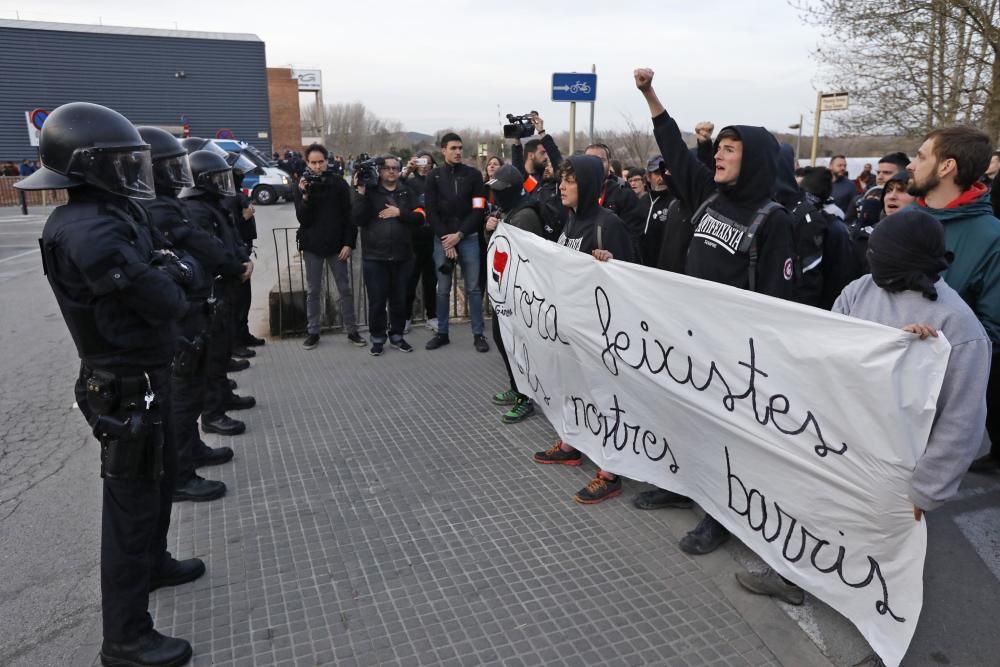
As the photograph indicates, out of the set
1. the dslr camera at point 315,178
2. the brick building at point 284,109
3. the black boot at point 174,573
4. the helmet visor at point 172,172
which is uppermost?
the brick building at point 284,109

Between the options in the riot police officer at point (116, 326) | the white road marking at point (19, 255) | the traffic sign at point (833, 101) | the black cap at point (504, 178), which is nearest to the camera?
the riot police officer at point (116, 326)

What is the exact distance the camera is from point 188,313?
12.9ft

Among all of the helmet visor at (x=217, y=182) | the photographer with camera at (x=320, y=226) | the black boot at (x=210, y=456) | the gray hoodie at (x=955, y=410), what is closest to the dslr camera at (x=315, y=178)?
the photographer with camera at (x=320, y=226)

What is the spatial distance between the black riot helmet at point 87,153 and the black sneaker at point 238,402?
2.90 metres

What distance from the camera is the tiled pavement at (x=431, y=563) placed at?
2770 mm

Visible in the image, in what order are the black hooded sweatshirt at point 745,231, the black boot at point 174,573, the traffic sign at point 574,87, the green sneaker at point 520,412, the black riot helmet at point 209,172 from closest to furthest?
the black boot at point 174,573 → the black hooded sweatshirt at point 745,231 → the black riot helmet at point 209,172 → the green sneaker at point 520,412 → the traffic sign at point 574,87

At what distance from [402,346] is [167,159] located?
11.8 ft

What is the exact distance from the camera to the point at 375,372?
6465 mm

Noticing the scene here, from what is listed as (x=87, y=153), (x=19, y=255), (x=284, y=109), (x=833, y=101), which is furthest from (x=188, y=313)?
(x=284, y=109)

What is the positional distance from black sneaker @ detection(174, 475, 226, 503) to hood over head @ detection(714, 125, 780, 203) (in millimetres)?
3430

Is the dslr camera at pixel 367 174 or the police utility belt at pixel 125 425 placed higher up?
the dslr camera at pixel 367 174

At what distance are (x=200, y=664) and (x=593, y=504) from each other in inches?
85.9

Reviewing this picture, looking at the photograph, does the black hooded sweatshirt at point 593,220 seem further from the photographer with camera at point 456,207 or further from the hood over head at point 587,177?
the photographer with camera at point 456,207

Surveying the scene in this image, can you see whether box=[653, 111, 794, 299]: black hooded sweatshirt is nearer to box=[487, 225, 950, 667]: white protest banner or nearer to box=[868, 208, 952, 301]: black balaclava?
box=[487, 225, 950, 667]: white protest banner
